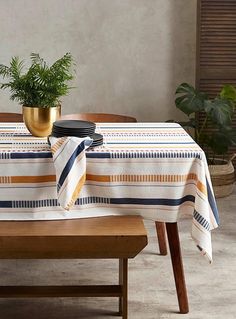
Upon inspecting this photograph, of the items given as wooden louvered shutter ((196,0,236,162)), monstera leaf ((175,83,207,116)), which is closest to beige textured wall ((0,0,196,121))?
wooden louvered shutter ((196,0,236,162))

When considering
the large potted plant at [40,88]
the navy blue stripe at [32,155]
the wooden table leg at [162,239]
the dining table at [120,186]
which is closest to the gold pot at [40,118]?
the large potted plant at [40,88]

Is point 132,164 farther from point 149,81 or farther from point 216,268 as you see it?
point 149,81

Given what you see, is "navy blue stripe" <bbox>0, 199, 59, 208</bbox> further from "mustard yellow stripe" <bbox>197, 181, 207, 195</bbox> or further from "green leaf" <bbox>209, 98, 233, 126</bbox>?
"green leaf" <bbox>209, 98, 233, 126</bbox>

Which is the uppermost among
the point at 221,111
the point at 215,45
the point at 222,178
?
the point at 215,45

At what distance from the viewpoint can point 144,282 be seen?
3092 mm

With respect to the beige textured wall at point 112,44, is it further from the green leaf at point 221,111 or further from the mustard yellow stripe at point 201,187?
the mustard yellow stripe at point 201,187

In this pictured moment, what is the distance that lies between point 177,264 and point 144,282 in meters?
0.38

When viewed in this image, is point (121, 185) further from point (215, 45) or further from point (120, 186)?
point (215, 45)

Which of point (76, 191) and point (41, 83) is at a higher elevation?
point (41, 83)

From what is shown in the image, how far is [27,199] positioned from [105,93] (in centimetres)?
236

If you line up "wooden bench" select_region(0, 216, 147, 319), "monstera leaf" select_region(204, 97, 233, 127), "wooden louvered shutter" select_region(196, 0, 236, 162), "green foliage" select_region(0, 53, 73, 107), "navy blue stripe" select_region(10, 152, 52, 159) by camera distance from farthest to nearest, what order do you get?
1. "wooden louvered shutter" select_region(196, 0, 236, 162)
2. "monstera leaf" select_region(204, 97, 233, 127)
3. "green foliage" select_region(0, 53, 73, 107)
4. "navy blue stripe" select_region(10, 152, 52, 159)
5. "wooden bench" select_region(0, 216, 147, 319)

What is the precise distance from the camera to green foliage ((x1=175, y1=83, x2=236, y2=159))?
14.1 feet

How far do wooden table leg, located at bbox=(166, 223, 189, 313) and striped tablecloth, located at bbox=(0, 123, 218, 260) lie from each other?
0.18 metres

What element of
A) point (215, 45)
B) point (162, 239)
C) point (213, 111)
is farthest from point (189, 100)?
point (162, 239)
